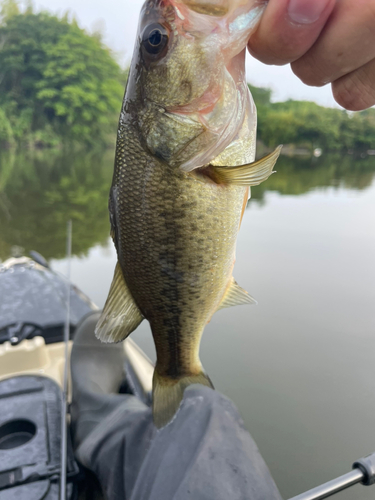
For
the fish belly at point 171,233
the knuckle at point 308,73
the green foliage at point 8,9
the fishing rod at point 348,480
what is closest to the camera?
the knuckle at point 308,73

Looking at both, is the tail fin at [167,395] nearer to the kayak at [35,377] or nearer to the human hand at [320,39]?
the kayak at [35,377]

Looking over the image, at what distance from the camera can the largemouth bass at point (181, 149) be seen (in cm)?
96

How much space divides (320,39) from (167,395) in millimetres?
1133

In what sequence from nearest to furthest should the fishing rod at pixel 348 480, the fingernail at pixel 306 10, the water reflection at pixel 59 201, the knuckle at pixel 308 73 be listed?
the fingernail at pixel 306 10 → the knuckle at pixel 308 73 → the fishing rod at pixel 348 480 → the water reflection at pixel 59 201

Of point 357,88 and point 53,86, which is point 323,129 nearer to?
point 53,86

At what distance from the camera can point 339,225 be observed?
9.38 metres

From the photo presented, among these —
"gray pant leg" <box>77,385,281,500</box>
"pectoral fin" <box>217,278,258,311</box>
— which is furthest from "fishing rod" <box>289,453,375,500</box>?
"pectoral fin" <box>217,278,258,311</box>

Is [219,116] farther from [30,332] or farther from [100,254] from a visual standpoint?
[100,254]

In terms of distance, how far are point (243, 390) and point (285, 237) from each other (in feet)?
16.2

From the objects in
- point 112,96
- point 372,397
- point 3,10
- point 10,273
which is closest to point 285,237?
point 372,397

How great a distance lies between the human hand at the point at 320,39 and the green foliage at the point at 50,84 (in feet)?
102

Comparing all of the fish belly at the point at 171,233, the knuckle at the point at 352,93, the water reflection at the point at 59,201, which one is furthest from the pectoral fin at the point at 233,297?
the water reflection at the point at 59,201

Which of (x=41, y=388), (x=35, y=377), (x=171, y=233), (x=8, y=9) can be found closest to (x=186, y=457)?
(x=171, y=233)

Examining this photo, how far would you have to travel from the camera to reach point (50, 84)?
29453 mm
